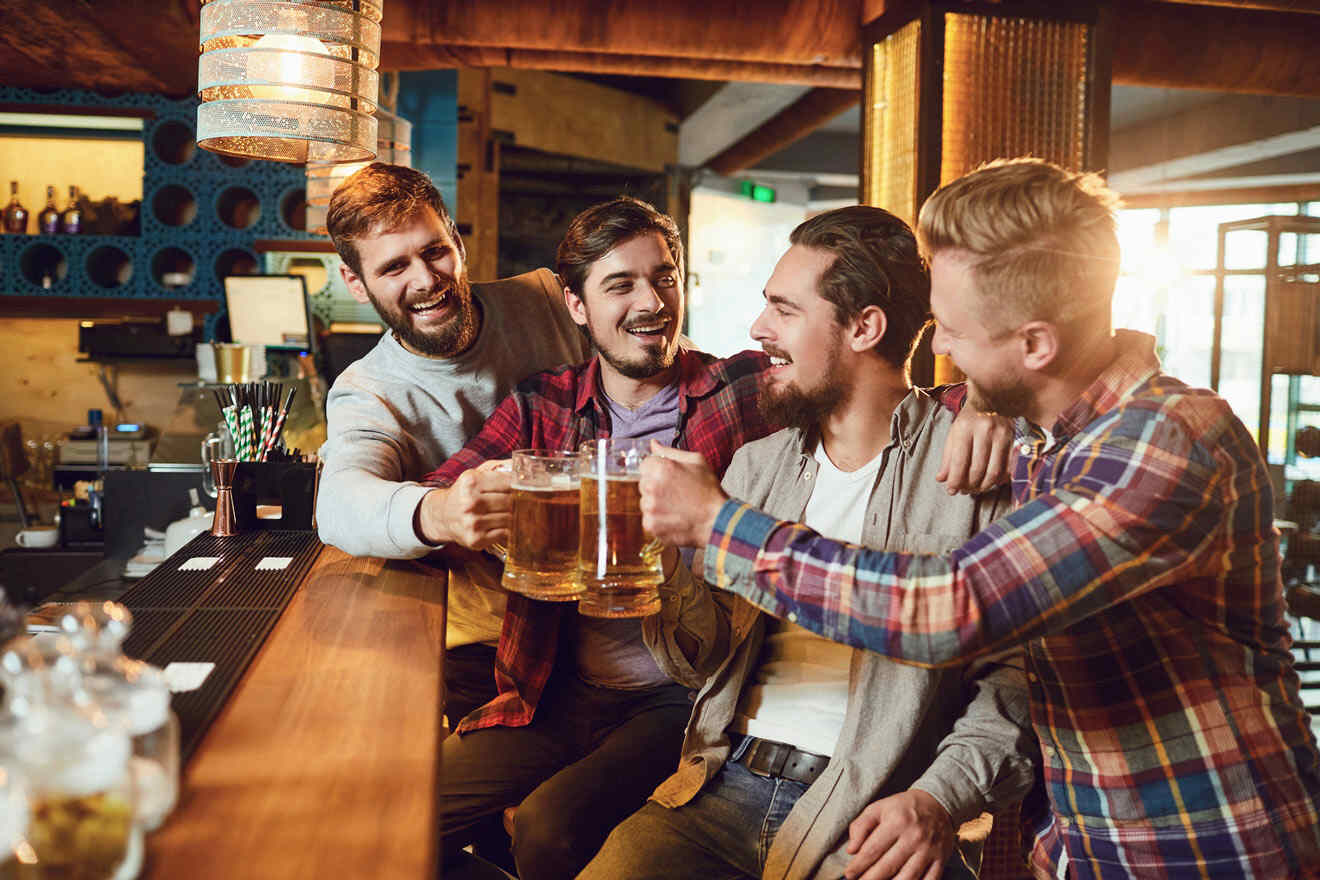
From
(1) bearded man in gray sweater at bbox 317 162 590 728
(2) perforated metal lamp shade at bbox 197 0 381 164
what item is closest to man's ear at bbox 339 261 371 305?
(1) bearded man in gray sweater at bbox 317 162 590 728

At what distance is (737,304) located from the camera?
948 cm

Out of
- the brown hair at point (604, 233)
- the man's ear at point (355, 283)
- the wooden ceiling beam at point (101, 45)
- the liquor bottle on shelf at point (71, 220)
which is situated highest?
the wooden ceiling beam at point (101, 45)

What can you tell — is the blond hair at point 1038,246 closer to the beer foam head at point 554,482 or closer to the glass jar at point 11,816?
the beer foam head at point 554,482

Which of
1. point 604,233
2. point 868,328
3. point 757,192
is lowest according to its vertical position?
point 868,328

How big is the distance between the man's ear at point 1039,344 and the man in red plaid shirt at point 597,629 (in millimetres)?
613

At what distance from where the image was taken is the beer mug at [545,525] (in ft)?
4.89

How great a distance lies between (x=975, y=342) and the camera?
140 centimetres

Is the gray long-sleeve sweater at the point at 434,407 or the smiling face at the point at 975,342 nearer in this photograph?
the smiling face at the point at 975,342

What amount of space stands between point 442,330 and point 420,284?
0.11 meters

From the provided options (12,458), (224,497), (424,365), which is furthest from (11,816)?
(12,458)

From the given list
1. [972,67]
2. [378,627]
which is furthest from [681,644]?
[972,67]

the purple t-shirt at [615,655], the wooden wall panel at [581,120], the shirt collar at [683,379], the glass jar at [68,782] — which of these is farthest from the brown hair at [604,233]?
the wooden wall panel at [581,120]

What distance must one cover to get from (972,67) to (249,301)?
4119mm

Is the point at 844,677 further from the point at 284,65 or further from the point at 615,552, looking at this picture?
the point at 284,65
